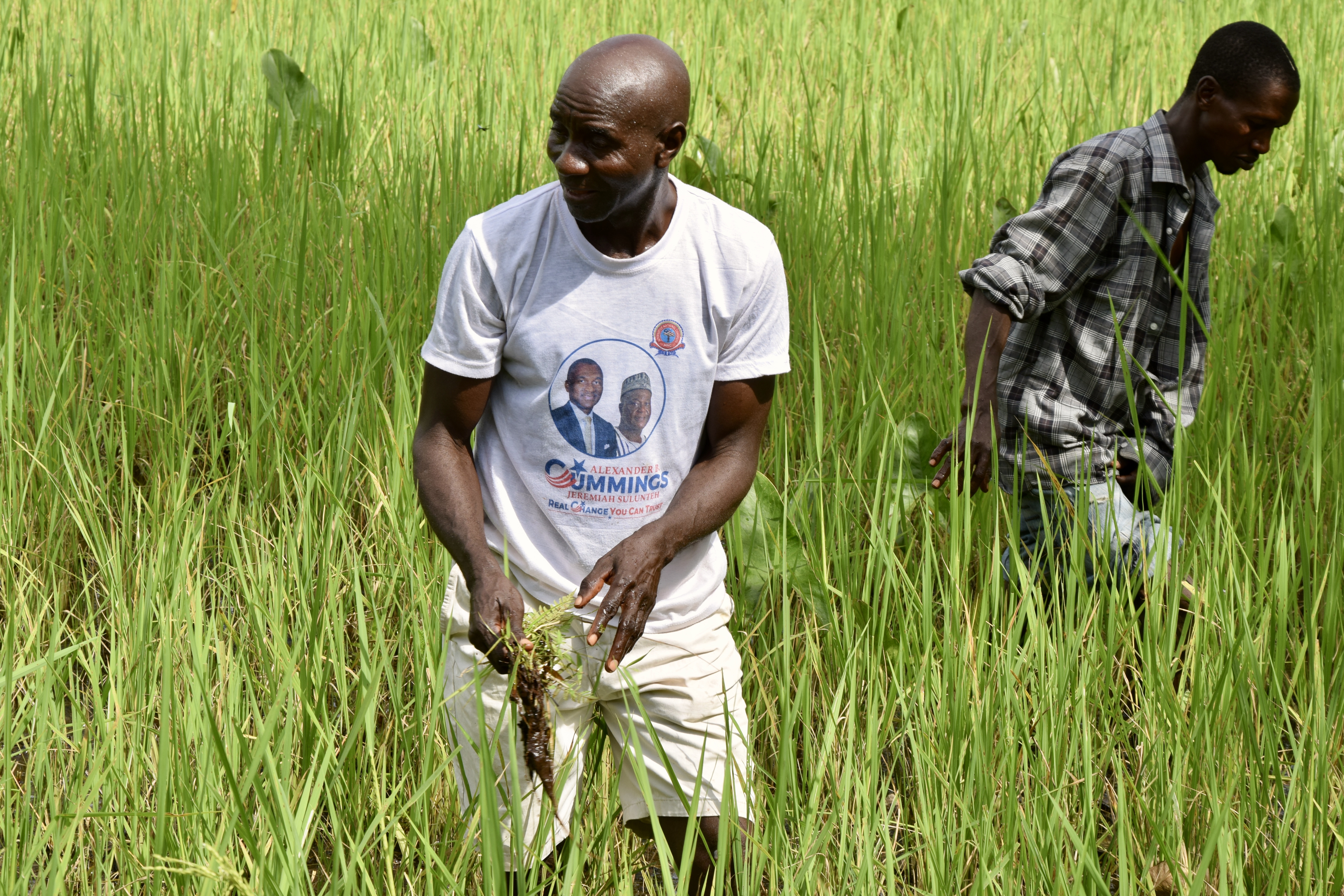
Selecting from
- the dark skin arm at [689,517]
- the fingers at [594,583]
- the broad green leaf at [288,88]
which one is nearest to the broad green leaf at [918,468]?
the dark skin arm at [689,517]

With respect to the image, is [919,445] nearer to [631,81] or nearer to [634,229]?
[634,229]

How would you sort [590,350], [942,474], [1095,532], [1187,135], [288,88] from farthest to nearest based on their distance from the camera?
1. [288,88]
2. [1187,135]
3. [942,474]
4. [1095,532]
5. [590,350]

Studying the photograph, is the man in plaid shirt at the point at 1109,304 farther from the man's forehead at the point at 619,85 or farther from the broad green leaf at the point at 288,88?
the broad green leaf at the point at 288,88

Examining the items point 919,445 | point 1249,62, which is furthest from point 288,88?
point 1249,62

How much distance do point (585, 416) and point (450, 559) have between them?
619 millimetres

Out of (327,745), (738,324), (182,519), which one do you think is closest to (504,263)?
(738,324)

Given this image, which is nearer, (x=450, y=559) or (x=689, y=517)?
(x=689, y=517)

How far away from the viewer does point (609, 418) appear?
143 cm

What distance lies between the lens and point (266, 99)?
139 inches

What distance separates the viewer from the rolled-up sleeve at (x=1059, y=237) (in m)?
2.12

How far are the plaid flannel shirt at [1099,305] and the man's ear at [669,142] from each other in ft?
2.82

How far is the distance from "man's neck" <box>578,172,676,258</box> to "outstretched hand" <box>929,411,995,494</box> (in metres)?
0.76

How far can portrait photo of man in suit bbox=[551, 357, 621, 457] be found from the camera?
1.42 m

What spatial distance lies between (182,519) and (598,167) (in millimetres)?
1071
